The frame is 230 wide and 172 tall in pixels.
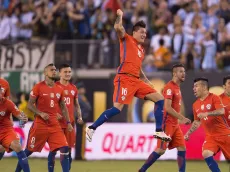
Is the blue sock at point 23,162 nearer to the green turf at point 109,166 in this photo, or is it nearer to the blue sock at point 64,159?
the blue sock at point 64,159

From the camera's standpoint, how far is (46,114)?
731 inches


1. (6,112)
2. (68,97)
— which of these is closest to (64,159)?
(6,112)

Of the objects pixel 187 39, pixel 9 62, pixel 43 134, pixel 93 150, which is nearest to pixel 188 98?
pixel 187 39

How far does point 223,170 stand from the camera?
851 inches

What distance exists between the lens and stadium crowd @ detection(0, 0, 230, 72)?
89.4ft

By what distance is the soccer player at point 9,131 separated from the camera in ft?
57.6

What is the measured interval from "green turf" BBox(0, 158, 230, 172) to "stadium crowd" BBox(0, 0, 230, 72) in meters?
4.03

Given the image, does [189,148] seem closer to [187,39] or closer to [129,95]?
[187,39]

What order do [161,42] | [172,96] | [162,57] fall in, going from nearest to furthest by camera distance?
[172,96], [162,57], [161,42]

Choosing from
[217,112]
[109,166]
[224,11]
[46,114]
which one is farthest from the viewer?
[224,11]

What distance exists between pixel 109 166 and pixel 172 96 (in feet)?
16.8

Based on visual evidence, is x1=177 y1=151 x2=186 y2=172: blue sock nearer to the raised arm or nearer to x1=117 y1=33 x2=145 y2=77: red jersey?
x1=117 y1=33 x2=145 y2=77: red jersey

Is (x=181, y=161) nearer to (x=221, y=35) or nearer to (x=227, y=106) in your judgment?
(x=227, y=106)

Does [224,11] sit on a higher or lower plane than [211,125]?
higher
